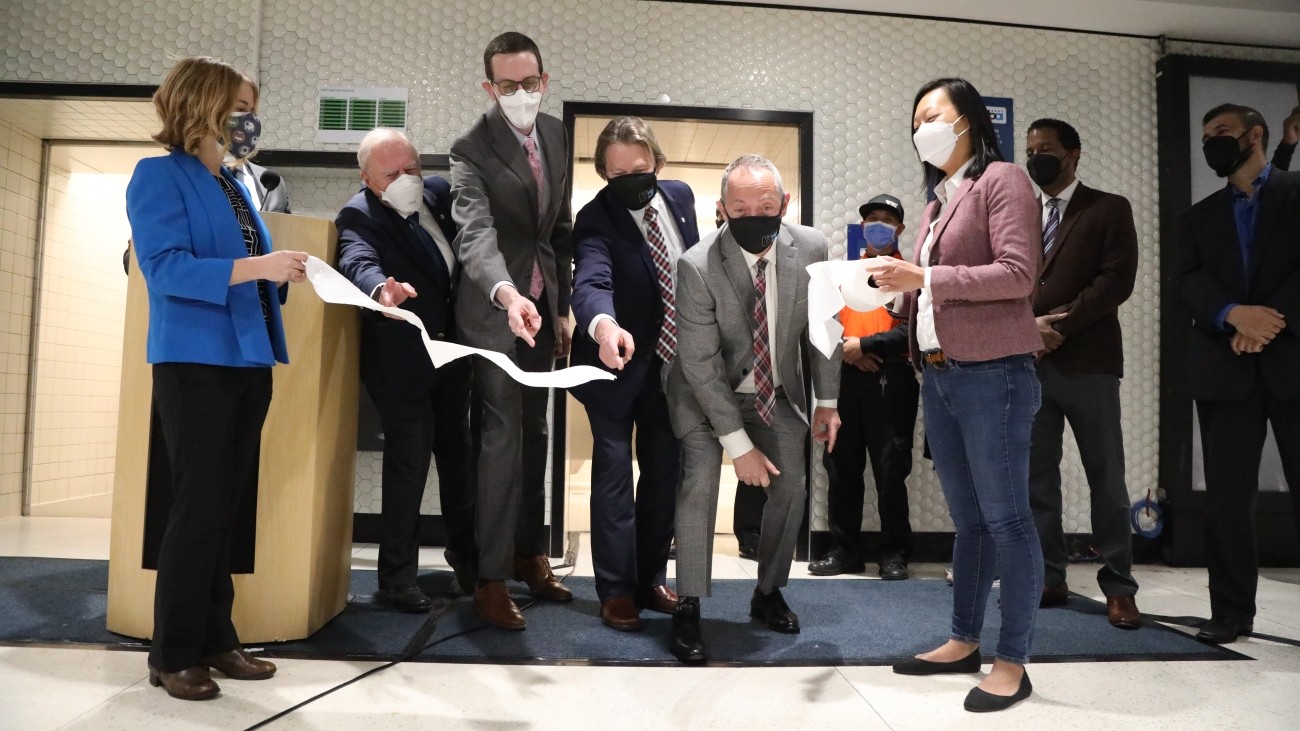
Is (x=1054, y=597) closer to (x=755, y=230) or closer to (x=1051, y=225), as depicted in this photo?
(x=1051, y=225)

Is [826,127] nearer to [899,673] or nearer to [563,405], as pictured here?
[563,405]

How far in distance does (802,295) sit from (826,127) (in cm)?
196

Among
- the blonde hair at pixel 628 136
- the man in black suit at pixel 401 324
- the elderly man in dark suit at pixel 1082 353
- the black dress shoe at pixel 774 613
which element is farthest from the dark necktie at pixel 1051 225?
the man in black suit at pixel 401 324

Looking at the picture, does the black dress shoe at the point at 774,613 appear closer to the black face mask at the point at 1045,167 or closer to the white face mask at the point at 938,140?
the white face mask at the point at 938,140

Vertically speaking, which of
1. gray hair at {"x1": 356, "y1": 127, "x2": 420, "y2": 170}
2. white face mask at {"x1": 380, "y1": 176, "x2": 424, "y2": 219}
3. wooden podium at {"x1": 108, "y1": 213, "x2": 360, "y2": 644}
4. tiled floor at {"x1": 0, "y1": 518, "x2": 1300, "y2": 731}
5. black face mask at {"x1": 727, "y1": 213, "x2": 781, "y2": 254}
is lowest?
tiled floor at {"x1": 0, "y1": 518, "x2": 1300, "y2": 731}

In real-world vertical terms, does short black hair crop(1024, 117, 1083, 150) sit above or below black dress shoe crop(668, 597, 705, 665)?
above

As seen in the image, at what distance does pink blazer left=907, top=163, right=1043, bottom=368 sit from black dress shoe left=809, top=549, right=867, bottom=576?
179cm

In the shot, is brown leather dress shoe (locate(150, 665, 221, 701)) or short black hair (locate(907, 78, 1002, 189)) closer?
brown leather dress shoe (locate(150, 665, 221, 701))

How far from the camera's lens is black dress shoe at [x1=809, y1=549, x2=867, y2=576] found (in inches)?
129

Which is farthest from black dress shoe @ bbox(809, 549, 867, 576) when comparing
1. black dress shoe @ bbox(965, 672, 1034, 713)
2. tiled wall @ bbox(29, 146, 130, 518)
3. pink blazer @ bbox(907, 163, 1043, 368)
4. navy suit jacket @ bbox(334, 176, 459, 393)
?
tiled wall @ bbox(29, 146, 130, 518)

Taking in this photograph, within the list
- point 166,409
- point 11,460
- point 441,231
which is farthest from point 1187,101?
point 11,460

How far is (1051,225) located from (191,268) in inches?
108

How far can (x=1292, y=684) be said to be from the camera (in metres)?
1.89

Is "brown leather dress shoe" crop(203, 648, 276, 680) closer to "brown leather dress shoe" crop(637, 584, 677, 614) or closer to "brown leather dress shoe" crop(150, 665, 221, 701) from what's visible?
"brown leather dress shoe" crop(150, 665, 221, 701)
